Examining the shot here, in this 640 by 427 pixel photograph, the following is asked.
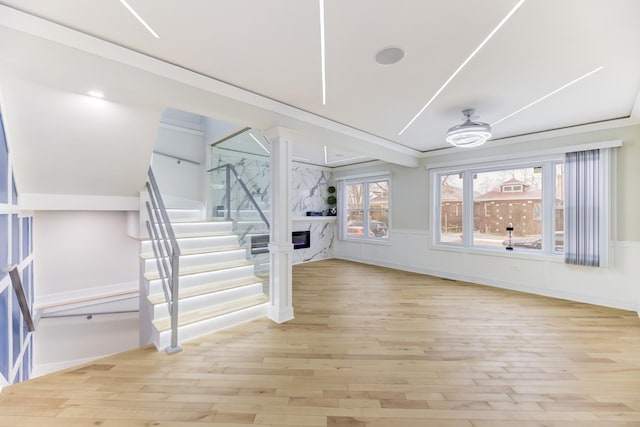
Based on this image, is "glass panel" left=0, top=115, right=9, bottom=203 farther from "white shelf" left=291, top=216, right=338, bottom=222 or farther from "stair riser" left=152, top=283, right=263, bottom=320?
"white shelf" left=291, top=216, right=338, bottom=222

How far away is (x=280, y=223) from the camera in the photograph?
3.05 metres

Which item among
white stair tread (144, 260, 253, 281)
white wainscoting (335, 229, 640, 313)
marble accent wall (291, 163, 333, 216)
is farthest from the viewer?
marble accent wall (291, 163, 333, 216)

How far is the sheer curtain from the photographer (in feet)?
11.7

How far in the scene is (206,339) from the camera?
2.65 m

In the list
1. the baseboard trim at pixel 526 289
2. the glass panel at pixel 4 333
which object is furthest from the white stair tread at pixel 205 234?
the baseboard trim at pixel 526 289

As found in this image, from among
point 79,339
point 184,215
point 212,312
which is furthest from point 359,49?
point 79,339

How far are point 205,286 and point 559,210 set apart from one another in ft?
17.0

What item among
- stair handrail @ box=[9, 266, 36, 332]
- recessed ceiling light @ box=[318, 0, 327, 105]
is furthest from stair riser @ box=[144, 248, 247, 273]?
recessed ceiling light @ box=[318, 0, 327, 105]

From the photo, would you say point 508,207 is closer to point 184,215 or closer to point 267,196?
point 267,196

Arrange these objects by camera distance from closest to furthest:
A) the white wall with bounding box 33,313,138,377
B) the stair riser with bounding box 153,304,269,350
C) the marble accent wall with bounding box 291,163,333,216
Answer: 1. the stair riser with bounding box 153,304,269,350
2. the white wall with bounding box 33,313,138,377
3. the marble accent wall with bounding box 291,163,333,216

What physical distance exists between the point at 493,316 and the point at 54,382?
4298 millimetres

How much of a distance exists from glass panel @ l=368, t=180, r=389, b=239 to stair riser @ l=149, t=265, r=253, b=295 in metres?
3.69

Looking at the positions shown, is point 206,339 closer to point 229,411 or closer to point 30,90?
point 229,411

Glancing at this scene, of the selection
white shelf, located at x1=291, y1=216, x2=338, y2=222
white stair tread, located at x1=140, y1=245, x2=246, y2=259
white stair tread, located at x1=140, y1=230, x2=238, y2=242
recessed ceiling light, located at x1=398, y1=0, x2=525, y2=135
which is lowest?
white stair tread, located at x1=140, y1=245, x2=246, y2=259
